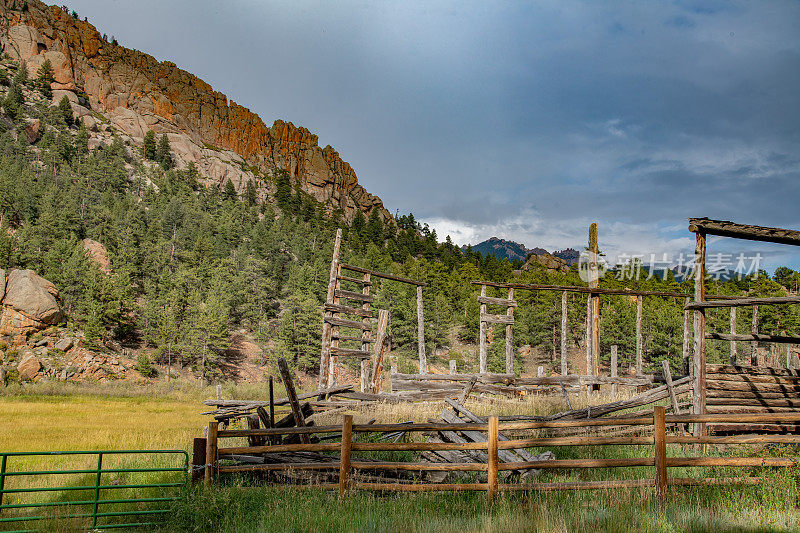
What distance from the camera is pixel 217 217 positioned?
74.7 m

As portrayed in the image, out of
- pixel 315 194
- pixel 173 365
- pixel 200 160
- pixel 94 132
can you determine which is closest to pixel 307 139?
pixel 315 194

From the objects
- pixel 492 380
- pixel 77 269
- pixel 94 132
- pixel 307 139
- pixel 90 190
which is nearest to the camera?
pixel 492 380

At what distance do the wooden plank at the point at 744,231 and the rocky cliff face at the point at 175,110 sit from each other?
11752 centimetres

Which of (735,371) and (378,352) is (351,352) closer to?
(378,352)

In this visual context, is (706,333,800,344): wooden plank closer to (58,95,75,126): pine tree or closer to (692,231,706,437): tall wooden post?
(692,231,706,437): tall wooden post

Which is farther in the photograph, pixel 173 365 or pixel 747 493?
pixel 173 365

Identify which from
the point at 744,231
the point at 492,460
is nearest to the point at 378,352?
the point at 492,460

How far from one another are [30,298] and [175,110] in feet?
411

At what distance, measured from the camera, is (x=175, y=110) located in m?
Result: 141

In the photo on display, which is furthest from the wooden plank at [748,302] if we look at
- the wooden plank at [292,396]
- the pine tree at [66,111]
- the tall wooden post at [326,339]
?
the pine tree at [66,111]

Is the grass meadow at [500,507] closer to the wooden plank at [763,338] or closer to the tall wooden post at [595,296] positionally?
the wooden plank at [763,338]

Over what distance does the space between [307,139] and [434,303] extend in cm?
12598

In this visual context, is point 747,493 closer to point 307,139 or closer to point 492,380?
point 492,380

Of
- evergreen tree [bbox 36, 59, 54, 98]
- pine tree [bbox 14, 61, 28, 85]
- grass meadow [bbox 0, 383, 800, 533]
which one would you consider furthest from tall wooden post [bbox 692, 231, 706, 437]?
evergreen tree [bbox 36, 59, 54, 98]
